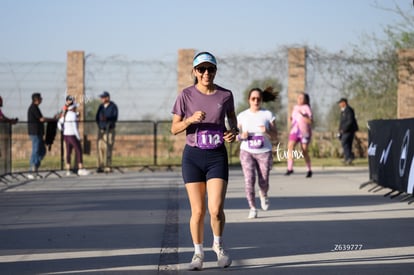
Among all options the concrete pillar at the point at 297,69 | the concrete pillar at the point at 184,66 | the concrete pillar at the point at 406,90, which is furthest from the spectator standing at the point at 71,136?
the concrete pillar at the point at 406,90

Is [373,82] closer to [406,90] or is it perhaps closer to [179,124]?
[406,90]

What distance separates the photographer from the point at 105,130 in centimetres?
2595

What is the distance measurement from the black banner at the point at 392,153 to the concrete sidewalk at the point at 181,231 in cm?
35

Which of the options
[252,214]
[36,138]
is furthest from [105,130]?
[252,214]

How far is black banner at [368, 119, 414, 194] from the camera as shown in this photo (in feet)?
52.3

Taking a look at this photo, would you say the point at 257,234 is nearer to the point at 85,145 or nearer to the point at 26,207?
the point at 26,207

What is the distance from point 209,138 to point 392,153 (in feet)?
27.5

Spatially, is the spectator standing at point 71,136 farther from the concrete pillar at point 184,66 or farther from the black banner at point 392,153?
the black banner at point 392,153

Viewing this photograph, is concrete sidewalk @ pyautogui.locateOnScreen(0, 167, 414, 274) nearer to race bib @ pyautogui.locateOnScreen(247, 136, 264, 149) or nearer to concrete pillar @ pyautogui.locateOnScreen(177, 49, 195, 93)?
race bib @ pyautogui.locateOnScreen(247, 136, 264, 149)

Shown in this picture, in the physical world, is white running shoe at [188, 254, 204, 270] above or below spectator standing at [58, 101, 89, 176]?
below

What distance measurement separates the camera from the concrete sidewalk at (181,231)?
9.40 m

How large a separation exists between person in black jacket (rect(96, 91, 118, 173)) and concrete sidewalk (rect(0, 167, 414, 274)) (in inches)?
222

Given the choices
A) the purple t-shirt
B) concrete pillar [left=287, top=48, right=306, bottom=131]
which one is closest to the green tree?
concrete pillar [left=287, top=48, right=306, bottom=131]

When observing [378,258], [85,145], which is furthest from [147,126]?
[378,258]
